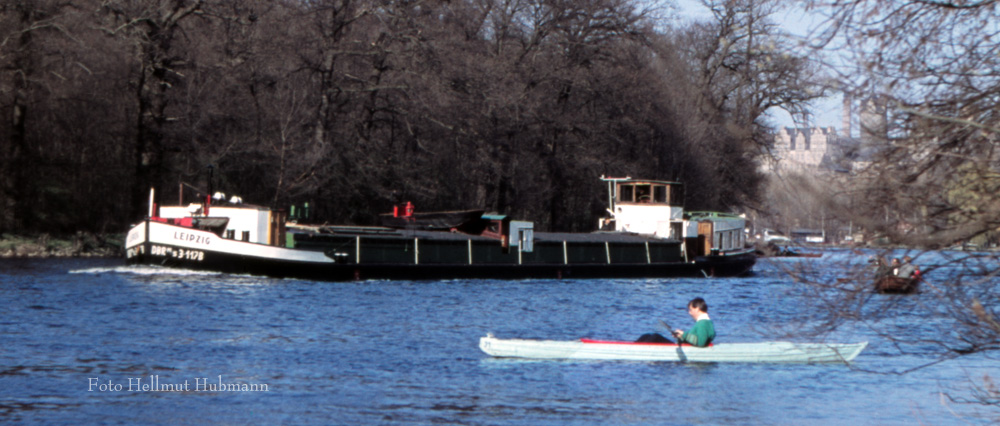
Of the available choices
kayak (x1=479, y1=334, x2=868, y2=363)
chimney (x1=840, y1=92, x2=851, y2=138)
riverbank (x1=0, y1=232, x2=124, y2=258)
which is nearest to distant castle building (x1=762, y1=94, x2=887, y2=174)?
chimney (x1=840, y1=92, x2=851, y2=138)

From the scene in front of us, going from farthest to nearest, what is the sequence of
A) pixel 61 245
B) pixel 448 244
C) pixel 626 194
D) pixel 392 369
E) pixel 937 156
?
1. pixel 626 194
2. pixel 61 245
3. pixel 448 244
4. pixel 392 369
5. pixel 937 156

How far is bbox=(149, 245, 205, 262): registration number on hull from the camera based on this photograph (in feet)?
112

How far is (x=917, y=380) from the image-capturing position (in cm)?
1944

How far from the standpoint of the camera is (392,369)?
18.5m

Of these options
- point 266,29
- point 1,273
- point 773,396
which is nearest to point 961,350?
point 773,396

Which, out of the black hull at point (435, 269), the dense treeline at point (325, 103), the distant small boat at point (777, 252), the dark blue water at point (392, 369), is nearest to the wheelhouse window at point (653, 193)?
the black hull at point (435, 269)

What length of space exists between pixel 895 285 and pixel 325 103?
1636 inches

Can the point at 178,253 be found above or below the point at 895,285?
below

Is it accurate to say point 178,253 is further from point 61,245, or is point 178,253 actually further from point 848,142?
point 848,142

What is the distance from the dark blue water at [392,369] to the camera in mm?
14781

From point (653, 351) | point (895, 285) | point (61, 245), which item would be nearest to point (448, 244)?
point (61, 245)

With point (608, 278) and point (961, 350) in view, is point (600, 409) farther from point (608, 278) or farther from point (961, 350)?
point (608, 278)

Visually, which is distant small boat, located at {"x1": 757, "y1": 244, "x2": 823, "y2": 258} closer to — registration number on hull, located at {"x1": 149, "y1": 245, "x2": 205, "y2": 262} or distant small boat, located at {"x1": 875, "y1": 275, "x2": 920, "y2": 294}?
distant small boat, located at {"x1": 875, "y1": 275, "x2": 920, "y2": 294}

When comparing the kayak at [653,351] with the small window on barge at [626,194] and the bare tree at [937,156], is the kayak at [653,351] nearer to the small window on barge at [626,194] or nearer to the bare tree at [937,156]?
the bare tree at [937,156]
